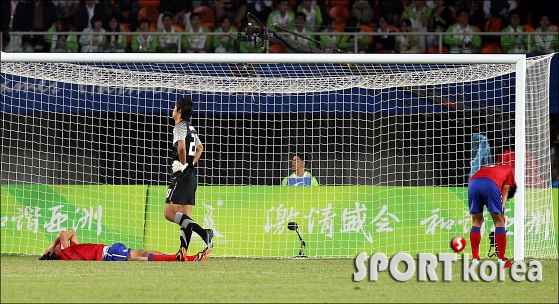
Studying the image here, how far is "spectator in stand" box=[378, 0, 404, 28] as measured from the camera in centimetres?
1670

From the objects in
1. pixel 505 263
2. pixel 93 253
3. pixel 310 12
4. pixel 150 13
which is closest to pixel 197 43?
pixel 150 13

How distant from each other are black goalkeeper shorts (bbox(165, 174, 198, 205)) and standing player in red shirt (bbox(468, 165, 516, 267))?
10.0 ft

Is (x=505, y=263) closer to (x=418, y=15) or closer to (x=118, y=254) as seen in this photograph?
(x=118, y=254)

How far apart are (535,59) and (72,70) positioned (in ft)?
19.4

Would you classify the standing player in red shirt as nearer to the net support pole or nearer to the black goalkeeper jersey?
the net support pole

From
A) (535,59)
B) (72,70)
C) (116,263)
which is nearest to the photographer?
(116,263)

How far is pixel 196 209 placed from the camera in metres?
12.1

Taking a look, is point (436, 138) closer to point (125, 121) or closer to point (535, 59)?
point (535, 59)

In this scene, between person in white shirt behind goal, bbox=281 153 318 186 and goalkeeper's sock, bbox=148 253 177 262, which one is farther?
person in white shirt behind goal, bbox=281 153 318 186

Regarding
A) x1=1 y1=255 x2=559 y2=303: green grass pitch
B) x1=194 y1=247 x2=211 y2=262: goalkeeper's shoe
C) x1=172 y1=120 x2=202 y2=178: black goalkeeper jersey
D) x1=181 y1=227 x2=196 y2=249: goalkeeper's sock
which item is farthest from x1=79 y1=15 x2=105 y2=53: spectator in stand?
x1=1 y1=255 x2=559 y2=303: green grass pitch

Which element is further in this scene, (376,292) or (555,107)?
(555,107)

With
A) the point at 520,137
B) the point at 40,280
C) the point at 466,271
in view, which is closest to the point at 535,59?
the point at 520,137

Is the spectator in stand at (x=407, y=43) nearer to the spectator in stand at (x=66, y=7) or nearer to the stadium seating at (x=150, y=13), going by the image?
the stadium seating at (x=150, y=13)

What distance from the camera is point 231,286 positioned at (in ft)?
24.0
